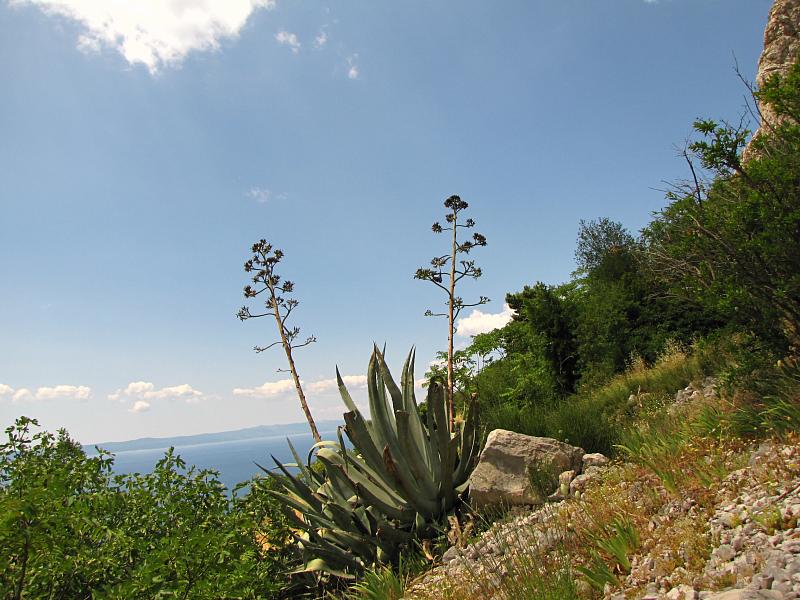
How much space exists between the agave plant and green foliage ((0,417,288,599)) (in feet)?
2.06

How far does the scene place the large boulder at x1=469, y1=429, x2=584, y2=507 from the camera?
Result: 493cm

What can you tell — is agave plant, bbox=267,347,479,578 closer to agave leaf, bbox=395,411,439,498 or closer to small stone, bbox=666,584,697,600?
agave leaf, bbox=395,411,439,498

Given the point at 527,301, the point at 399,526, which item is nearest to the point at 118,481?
the point at 399,526

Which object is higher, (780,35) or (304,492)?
(780,35)

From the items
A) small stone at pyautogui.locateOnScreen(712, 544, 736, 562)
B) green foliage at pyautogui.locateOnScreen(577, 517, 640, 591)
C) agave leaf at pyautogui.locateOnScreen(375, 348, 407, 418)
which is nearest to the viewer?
small stone at pyautogui.locateOnScreen(712, 544, 736, 562)

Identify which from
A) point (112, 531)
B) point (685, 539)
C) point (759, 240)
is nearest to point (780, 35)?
point (759, 240)

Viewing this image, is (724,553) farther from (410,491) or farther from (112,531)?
(112,531)

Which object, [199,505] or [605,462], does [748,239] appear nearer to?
[605,462]

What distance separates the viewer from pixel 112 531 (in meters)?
3.92

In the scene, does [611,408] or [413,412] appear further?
[611,408]

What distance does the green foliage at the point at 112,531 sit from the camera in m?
3.51

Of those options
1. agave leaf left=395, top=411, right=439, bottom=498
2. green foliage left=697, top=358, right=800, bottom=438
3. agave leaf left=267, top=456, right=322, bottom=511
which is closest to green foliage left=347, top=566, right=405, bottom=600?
agave leaf left=395, top=411, right=439, bottom=498

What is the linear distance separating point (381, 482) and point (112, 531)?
2.43 metres

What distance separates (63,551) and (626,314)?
16.5m
